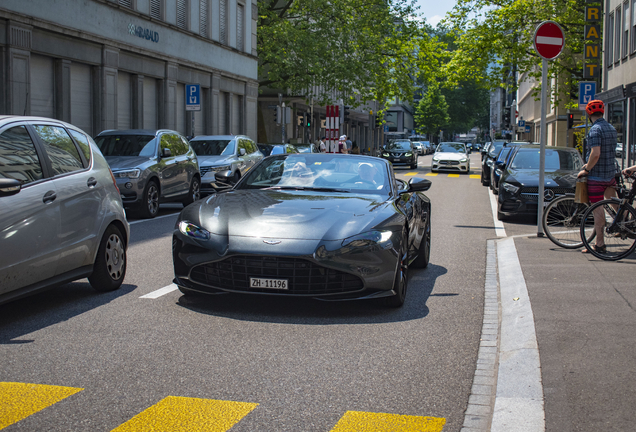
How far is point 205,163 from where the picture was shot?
66.9 ft

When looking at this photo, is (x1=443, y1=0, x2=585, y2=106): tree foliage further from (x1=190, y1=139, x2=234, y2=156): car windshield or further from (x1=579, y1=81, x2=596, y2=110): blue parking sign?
(x1=190, y1=139, x2=234, y2=156): car windshield

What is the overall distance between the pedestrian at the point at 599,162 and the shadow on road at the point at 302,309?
351cm

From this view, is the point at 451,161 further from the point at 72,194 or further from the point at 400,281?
the point at 72,194

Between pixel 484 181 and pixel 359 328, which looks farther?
pixel 484 181

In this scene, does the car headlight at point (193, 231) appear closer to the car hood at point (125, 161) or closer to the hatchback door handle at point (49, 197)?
the hatchback door handle at point (49, 197)

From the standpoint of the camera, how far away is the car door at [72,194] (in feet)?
21.0

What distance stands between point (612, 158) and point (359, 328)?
5118 millimetres

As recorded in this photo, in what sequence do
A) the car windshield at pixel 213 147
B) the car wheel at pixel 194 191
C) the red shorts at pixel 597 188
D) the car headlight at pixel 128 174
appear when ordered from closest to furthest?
the red shorts at pixel 597 188
the car headlight at pixel 128 174
the car wheel at pixel 194 191
the car windshield at pixel 213 147

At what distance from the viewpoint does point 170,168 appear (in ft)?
54.1

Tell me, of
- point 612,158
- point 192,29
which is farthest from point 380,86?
point 612,158

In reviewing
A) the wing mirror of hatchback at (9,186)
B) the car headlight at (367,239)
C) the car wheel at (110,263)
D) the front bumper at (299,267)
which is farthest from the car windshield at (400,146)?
the wing mirror of hatchback at (9,186)

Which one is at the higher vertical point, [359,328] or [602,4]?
[602,4]

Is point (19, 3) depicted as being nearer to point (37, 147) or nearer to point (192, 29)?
point (192, 29)

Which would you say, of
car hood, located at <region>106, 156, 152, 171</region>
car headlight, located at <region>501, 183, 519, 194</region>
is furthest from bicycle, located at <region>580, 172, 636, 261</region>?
car hood, located at <region>106, 156, 152, 171</region>
